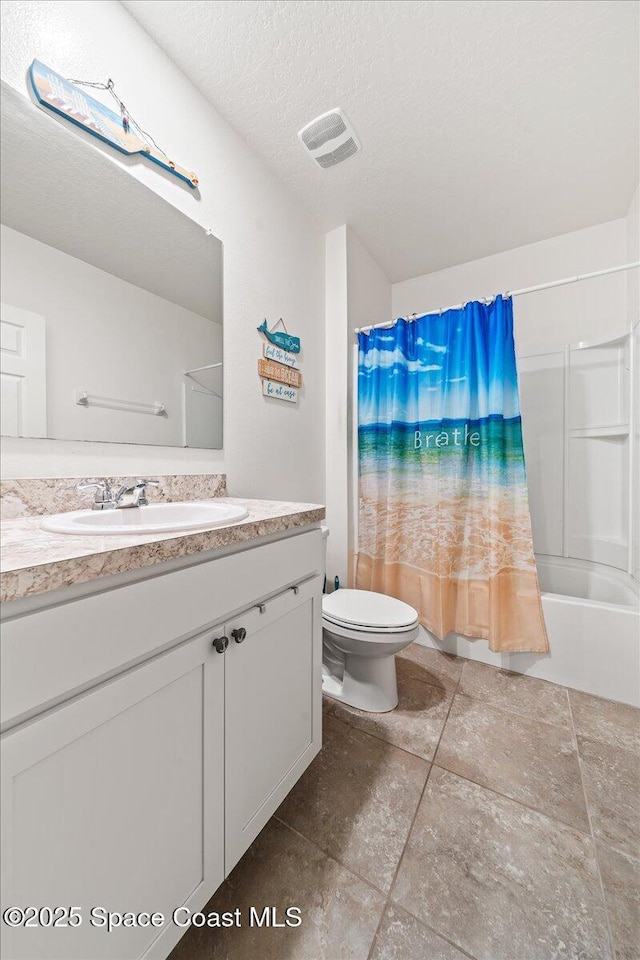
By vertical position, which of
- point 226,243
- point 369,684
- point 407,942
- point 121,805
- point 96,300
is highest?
point 226,243

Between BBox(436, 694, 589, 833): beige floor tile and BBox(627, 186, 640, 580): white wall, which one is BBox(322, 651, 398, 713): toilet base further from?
BBox(627, 186, 640, 580): white wall

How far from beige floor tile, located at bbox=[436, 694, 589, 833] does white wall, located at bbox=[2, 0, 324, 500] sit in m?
1.20

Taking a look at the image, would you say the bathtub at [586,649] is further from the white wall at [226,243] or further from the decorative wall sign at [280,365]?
the decorative wall sign at [280,365]

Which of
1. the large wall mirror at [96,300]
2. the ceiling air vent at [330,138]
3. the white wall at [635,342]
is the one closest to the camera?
the large wall mirror at [96,300]

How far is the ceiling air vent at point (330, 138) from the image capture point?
4.75 feet

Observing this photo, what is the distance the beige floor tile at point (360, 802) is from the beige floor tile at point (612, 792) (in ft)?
1.58

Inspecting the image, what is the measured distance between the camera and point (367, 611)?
149cm

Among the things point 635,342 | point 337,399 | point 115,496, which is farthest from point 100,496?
point 635,342

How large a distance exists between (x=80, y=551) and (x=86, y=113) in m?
1.26

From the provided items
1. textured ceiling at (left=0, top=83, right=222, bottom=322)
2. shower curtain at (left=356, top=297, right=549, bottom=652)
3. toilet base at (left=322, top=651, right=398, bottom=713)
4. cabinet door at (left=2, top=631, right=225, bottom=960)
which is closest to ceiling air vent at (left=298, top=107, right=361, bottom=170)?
textured ceiling at (left=0, top=83, right=222, bottom=322)

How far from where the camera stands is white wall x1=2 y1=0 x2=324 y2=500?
3.15ft

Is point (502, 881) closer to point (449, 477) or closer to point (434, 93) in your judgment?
point (449, 477)

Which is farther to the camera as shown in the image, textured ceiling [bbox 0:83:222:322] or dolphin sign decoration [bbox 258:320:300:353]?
dolphin sign decoration [bbox 258:320:300:353]

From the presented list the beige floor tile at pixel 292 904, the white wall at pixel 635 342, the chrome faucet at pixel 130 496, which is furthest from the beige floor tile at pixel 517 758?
the chrome faucet at pixel 130 496
